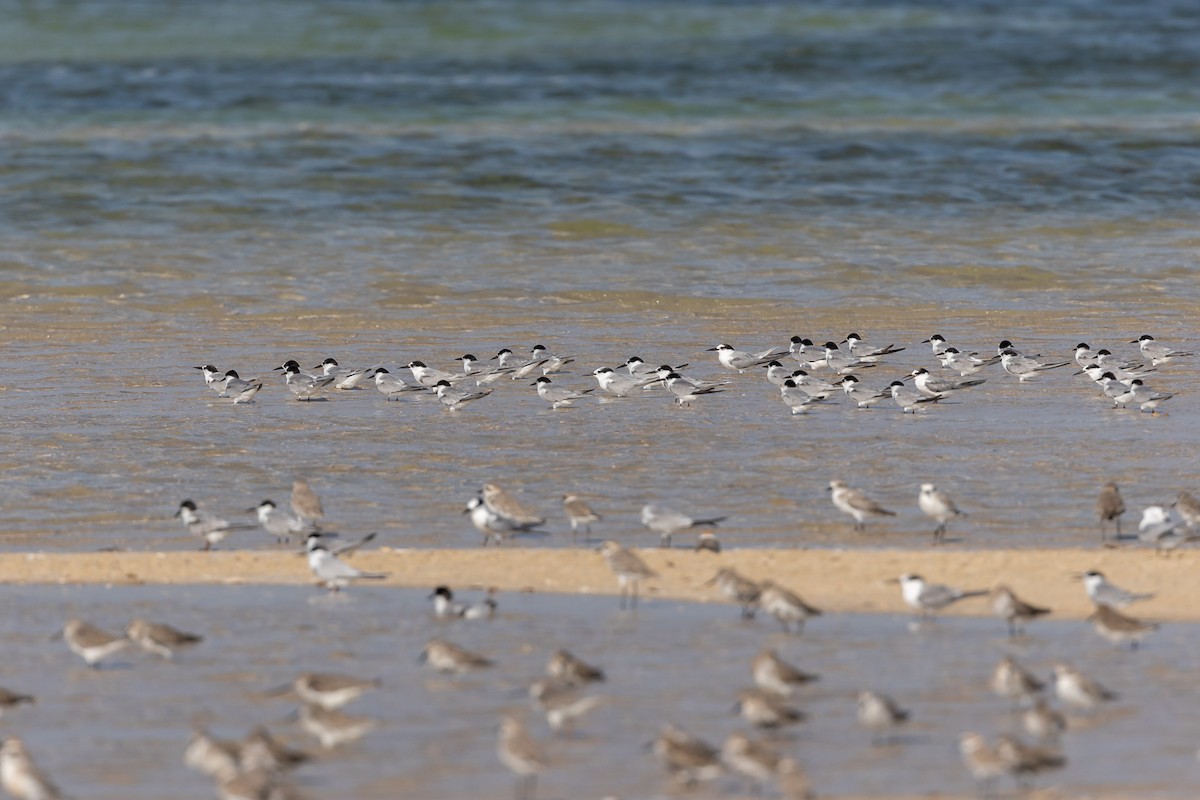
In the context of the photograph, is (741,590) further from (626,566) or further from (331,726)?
(331,726)

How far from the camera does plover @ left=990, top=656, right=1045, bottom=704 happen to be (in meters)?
8.07

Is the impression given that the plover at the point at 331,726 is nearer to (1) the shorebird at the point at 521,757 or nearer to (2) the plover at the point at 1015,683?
(1) the shorebird at the point at 521,757

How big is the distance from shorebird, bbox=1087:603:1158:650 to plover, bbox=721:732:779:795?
2498 mm

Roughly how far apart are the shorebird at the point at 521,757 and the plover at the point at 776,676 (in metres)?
1.29

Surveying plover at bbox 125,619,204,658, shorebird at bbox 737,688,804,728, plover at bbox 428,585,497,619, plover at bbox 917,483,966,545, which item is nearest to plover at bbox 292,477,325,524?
plover at bbox 428,585,497,619

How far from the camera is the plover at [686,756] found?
23.6 feet

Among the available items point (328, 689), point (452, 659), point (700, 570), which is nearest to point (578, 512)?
point (700, 570)

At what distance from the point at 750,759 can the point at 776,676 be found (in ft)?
3.65

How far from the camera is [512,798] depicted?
23.9 ft

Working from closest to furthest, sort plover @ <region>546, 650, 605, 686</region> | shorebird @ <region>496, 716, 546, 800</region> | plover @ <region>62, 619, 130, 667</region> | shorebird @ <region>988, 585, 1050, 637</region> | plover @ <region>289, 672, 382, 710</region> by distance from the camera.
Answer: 1. shorebird @ <region>496, 716, 546, 800</region>
2. plover @ <region>289, 672, 382, 710</region>
3. plover @ <region>546, 650, 605, 686</region>
4. plover @ <region>62, 619, 130, 667</region>
5. shorebird @ <region>988, 585, 1050, 637</region>

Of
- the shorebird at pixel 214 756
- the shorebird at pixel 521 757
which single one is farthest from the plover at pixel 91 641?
the shorebird at pixel 521 757

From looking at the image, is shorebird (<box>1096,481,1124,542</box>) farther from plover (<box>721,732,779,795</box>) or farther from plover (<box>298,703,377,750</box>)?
plover (<box>298,703,377,750</box>)

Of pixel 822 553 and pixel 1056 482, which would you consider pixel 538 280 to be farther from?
pixel 822 553

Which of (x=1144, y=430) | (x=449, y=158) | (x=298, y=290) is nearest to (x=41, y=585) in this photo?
(x=1144, y=430)
